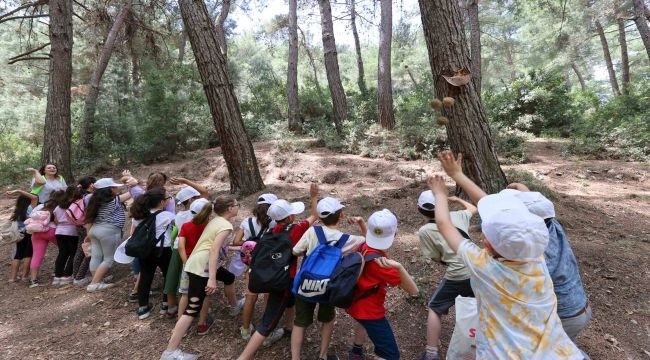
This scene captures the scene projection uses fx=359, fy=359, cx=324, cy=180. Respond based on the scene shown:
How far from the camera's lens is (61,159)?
810cm

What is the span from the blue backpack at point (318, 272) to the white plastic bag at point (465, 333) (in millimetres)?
1046

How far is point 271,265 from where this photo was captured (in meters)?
3.12

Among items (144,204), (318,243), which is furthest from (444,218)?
(144,204)

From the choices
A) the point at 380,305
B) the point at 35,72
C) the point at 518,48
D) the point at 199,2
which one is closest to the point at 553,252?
the point at 380,305

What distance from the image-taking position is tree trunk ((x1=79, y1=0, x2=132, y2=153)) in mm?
11469

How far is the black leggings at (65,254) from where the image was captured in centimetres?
524

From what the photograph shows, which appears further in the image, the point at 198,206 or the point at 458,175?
the point at 198,206

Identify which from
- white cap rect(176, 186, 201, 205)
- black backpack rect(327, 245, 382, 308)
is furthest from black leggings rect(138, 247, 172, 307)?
black backpack rect(327, 245, 382, 308)

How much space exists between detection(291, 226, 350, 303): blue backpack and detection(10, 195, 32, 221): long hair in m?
5.23

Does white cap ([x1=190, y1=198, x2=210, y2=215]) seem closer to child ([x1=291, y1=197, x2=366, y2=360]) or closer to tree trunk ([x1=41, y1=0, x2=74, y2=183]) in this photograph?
child ([x1=291, y1=197, x2=366, y2=360])

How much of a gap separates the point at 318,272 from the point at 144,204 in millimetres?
2515

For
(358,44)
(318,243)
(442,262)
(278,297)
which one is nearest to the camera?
(318,243)

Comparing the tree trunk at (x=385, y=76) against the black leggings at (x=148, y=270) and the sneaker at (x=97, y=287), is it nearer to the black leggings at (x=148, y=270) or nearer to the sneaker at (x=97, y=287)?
the black leggings at (x=148, y=270)

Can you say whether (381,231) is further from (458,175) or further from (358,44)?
(358,44)
